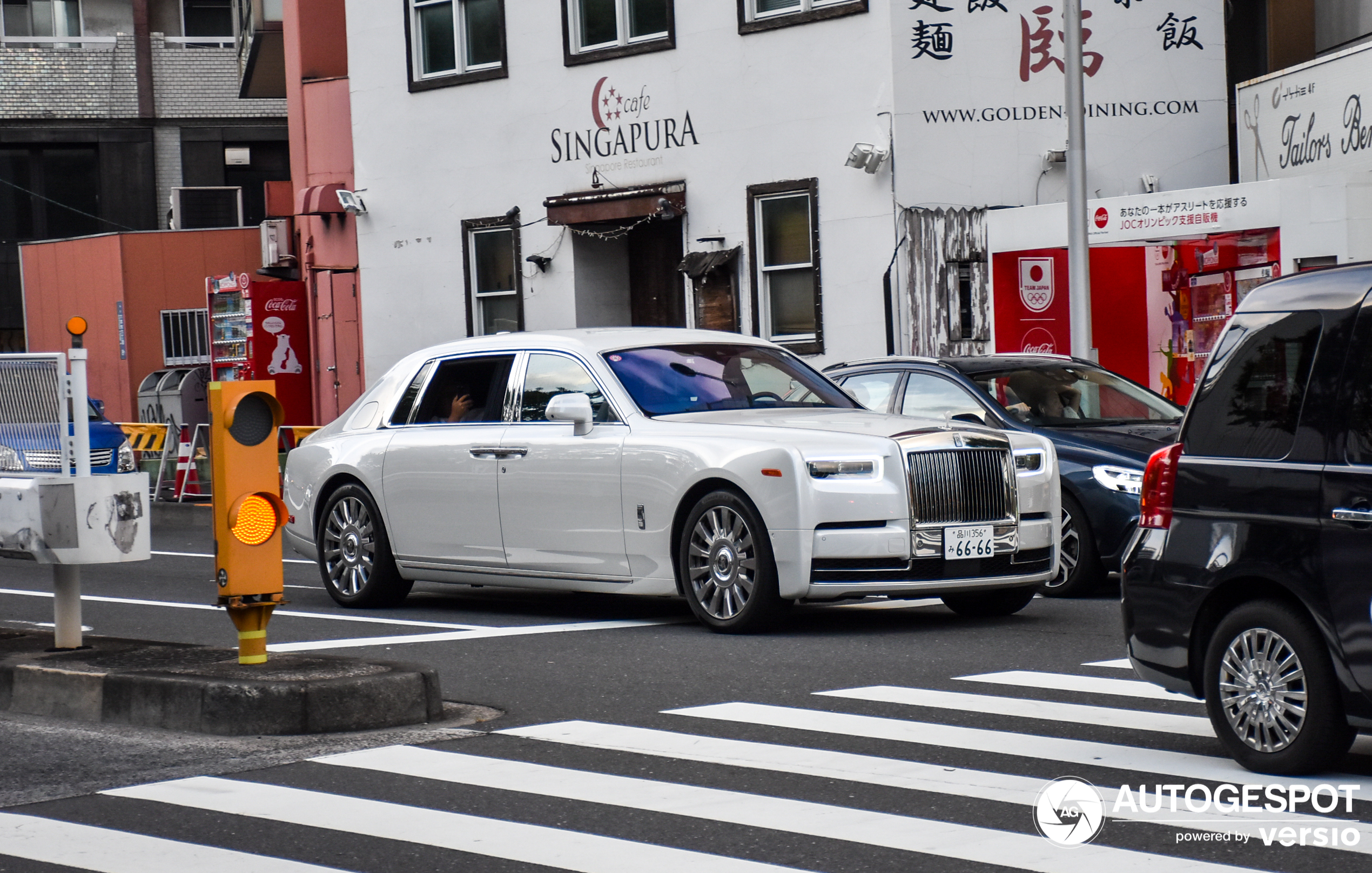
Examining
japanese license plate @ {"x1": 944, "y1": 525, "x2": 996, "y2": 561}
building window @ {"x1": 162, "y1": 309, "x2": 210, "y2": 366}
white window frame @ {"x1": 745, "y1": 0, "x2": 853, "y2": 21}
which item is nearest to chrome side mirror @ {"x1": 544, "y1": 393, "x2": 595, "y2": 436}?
japanese license plate @ {"x1": 944, "y1": 525, "x2": 996, "y2": 561}

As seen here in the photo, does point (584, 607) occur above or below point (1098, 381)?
below

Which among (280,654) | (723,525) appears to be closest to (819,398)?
(723,525)

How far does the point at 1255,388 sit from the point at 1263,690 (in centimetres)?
102

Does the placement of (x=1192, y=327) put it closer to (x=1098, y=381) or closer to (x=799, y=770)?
(x=1098, y=381)

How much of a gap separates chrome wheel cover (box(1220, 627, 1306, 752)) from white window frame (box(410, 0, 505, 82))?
18.8 metres

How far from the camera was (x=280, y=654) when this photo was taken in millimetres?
8383

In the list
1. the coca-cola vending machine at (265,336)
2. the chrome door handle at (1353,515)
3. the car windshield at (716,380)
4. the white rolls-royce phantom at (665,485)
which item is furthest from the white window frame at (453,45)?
the chrome door handle at (1353,515)

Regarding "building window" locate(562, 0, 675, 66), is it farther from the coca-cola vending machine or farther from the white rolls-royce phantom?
the white rolls-royce phantom

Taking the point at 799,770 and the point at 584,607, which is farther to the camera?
the point at 584,607

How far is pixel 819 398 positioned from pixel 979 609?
5.23 ft

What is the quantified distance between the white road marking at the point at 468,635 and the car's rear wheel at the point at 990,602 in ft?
5.01

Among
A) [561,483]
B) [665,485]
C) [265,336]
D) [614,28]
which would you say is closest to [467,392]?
[561,483]

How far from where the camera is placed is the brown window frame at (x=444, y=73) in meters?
23.9

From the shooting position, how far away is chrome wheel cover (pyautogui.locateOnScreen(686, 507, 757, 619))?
10102 millimetres
